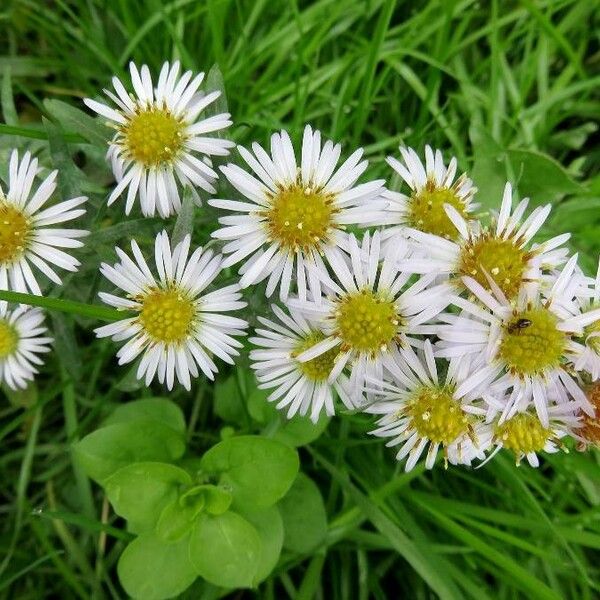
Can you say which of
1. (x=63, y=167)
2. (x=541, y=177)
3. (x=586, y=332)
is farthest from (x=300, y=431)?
(x=541, y=177)

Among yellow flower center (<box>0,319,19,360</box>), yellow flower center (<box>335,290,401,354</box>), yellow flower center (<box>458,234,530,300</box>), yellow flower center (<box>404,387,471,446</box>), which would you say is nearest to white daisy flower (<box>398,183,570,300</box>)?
yellow flower center (<box>458,234,530,300</box>)

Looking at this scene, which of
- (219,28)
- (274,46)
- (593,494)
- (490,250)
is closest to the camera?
(490,250)

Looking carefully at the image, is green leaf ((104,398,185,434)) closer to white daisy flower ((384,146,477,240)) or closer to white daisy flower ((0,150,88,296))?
white daisy flower ((0,150,88,296))

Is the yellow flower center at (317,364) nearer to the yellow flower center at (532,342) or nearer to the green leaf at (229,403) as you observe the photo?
the yellow flower center at (532,342)

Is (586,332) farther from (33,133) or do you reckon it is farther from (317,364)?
(33,133)

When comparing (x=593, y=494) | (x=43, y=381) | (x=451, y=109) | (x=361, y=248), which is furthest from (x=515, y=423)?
(x=43, y=381)

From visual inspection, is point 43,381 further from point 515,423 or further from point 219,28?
point 515,423
